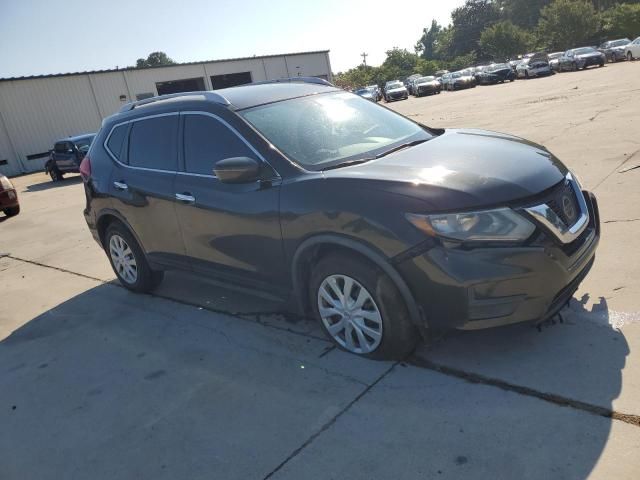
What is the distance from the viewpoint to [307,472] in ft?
8.96

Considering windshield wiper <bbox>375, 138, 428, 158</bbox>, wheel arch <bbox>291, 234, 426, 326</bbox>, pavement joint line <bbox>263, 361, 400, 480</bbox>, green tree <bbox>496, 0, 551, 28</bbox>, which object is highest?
green tree <bbox>496, 0, 551, 28</bbox>

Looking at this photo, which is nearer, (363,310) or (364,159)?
(363,310)

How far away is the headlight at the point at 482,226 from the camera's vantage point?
3.01m

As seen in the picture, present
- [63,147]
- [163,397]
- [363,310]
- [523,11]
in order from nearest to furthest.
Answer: [363,310]
[163,397]
[63,147]
[523,11]

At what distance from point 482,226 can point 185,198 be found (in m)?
2.47

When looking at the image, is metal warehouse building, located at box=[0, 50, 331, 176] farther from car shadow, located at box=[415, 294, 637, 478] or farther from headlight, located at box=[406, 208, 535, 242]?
headlight, located at box=[406, 208, 535, 242]

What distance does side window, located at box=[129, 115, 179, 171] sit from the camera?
4.69 m

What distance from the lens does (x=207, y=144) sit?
4.36 meters

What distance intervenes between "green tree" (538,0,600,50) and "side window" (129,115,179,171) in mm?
62448

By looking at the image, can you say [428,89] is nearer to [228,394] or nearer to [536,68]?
[536,68]

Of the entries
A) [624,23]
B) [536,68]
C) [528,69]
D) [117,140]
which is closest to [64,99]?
[528,69]

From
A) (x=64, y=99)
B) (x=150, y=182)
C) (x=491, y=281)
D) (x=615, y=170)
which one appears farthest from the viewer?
(x=64, y=99)

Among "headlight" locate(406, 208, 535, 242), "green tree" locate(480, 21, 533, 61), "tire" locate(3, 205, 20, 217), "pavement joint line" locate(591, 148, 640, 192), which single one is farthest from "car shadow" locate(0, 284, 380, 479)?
"green tree" locate(480, 21, 533, 61)

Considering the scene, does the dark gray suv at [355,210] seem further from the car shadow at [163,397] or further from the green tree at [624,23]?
the green tree at [624,23]
